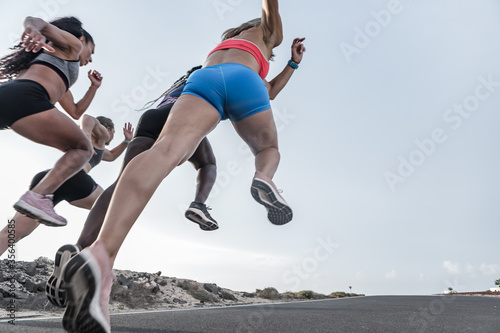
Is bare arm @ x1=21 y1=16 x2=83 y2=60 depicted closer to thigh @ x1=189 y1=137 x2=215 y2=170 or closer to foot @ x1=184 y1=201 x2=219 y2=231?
thigh @ x1=189 y1=137 x2=215 y2=170

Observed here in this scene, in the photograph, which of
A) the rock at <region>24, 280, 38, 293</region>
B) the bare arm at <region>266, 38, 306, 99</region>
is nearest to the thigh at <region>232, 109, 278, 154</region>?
the bare arm at <region>266, 38, 306, 99</region>

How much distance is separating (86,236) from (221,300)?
7188 millimetres

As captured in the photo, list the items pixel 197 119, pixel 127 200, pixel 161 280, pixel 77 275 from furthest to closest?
pixel 161 280, pixel 197 119, pixel 127 200, pixel 77 275

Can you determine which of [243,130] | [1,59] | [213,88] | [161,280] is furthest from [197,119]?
[161,280]

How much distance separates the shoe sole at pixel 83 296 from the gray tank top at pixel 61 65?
2.06 metres

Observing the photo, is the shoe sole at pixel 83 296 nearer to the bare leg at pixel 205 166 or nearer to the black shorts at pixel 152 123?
the black shorts at pixel 152 123

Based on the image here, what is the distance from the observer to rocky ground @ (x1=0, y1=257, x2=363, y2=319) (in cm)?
448

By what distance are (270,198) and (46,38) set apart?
201 centimetres

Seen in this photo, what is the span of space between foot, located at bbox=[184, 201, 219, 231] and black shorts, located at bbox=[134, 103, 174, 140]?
23.8 inches

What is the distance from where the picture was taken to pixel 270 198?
6.97 feet

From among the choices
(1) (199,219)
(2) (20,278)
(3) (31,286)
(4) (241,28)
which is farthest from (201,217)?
(2) (20,278)

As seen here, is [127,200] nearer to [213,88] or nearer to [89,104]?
[213,88]

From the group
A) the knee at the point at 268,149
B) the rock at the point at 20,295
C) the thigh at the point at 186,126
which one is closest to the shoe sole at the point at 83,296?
the thigh at the point at 186,126

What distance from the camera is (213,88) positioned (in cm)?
182
